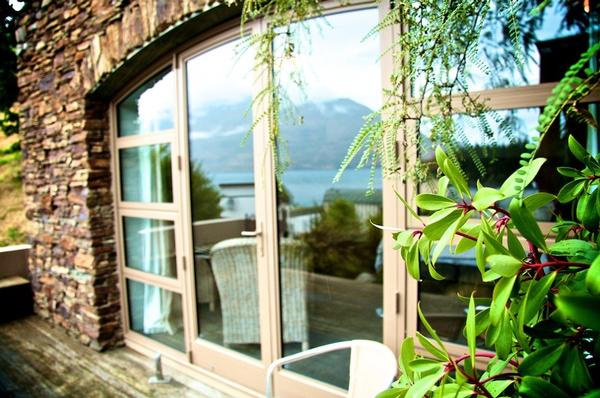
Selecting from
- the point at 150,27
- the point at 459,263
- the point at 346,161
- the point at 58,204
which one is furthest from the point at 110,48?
the point at 459,263

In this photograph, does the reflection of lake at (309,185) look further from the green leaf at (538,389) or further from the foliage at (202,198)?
the green leaf at (538,389)

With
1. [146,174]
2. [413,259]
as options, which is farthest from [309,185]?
[413,259]

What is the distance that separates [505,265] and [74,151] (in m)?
3.69

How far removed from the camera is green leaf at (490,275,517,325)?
56 cm

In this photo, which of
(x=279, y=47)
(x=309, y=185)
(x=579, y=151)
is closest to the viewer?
(x=579, y=151)

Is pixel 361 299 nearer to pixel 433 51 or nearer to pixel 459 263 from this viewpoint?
pixel 459 263

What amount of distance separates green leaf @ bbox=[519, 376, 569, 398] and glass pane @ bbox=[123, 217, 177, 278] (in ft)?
9.48

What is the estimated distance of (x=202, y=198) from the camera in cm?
316

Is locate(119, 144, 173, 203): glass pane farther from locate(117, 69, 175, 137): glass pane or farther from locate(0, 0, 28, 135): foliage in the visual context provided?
locate(0, 0, 28, 135): foliage

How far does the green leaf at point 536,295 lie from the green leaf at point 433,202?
0.20m

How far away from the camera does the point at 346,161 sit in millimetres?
1139

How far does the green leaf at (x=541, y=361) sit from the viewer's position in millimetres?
557

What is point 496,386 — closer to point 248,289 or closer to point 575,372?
point 575,372

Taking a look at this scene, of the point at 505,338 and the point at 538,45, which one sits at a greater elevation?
the point at 538,45
